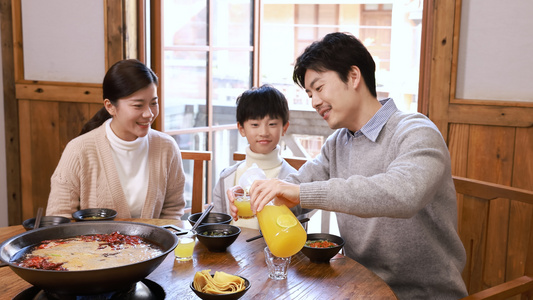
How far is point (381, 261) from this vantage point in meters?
1.57

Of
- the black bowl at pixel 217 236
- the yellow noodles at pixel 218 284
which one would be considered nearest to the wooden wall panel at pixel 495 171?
the black bowl at pixel 217 236

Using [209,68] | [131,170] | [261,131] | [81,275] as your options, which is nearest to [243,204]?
[81,275]

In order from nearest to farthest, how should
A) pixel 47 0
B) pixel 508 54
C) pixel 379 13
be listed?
pixel 508 54 → pixel 47 0 → pixel 379 13

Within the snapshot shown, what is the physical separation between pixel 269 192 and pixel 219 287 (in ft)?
0.84

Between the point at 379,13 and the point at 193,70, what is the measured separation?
6.08 m

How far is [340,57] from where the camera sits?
1.55 m

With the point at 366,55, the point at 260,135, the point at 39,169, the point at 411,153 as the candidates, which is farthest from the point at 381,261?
the point at 39,169

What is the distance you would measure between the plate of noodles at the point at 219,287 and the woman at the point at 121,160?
1.07 meters

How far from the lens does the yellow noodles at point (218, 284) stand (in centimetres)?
108

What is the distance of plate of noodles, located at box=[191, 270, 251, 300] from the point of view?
1.05m

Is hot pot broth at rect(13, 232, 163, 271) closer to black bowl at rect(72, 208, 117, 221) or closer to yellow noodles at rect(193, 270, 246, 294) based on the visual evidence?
yellow noodles at rect(193, 270, 246, 294)

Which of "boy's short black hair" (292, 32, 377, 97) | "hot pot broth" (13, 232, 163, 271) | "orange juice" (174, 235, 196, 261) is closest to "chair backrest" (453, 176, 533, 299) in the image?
"boy's short black hair" (292, 32, 377, 97)

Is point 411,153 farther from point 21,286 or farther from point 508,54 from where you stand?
point 508,54

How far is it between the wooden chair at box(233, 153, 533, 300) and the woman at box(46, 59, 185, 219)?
1.37ft
